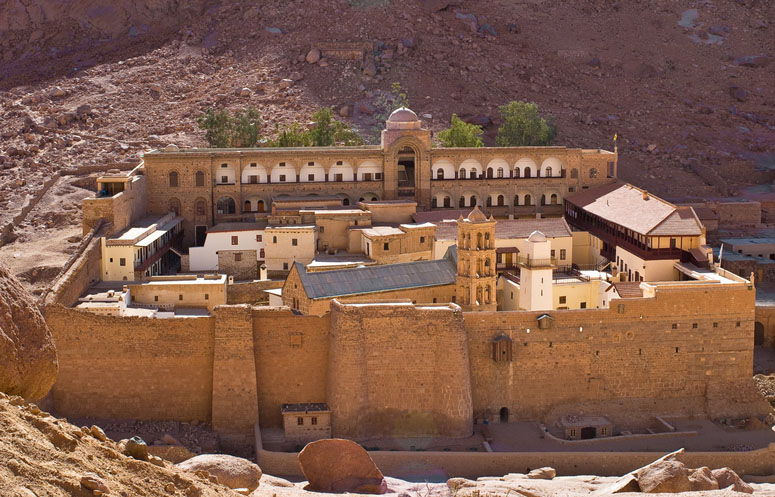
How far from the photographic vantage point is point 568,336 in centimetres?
3884

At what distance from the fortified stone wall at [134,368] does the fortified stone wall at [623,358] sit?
8509 millimetres

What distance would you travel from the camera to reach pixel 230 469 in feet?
93.9

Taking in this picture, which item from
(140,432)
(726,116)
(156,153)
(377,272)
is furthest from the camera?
(726,116)

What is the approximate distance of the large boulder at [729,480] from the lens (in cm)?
3271

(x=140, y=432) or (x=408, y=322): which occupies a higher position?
(x=408, y=322)

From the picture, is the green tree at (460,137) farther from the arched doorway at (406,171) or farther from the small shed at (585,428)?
the small shed at (585,428)

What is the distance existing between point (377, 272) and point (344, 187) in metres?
17.6

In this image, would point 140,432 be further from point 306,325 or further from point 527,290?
point 527,290

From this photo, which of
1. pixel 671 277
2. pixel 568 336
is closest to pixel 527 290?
pixel 568 336

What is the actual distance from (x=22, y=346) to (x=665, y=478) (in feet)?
67.1

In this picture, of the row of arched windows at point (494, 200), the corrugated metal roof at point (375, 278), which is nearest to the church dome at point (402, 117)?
the row of arched windows at point (494, 200)

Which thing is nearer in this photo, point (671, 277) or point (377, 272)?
point (377, 272)

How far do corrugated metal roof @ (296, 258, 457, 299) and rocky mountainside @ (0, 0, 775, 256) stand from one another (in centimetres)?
2867

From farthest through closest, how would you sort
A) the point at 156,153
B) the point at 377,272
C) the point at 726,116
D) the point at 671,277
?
1. the point at 726,116
2. the point at 156,153
3. the point at 671,277
4. the point at 377,272
